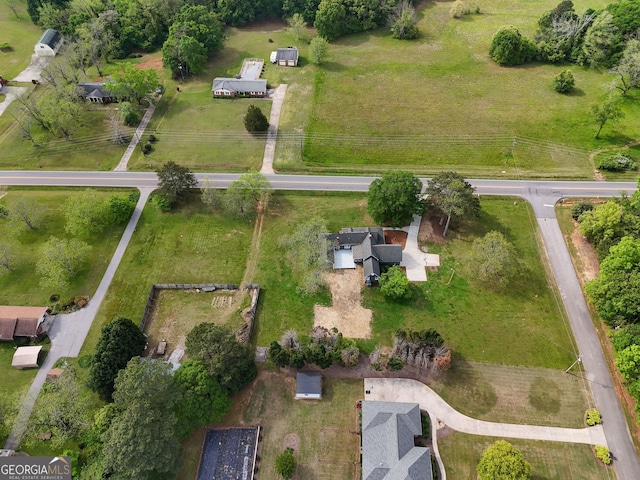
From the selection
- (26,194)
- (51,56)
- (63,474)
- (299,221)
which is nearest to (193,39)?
(51,56)

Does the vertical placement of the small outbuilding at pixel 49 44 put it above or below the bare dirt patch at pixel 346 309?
above

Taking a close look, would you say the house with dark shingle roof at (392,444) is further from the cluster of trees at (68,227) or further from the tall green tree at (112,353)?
the cluster of trees at (68,227)

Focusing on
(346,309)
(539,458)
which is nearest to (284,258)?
(346,309)

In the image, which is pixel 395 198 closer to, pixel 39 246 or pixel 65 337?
pixel 65 337

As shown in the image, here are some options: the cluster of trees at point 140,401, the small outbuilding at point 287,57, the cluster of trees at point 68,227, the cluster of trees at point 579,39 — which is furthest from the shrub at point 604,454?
the small outbuilding at point 287,57

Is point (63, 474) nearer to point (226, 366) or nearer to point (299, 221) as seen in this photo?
point (226, 366)

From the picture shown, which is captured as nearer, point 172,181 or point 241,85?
point 172,181

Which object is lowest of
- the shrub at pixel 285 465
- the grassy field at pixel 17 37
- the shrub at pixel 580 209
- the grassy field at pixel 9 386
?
the grassy field at pixel 9 386
